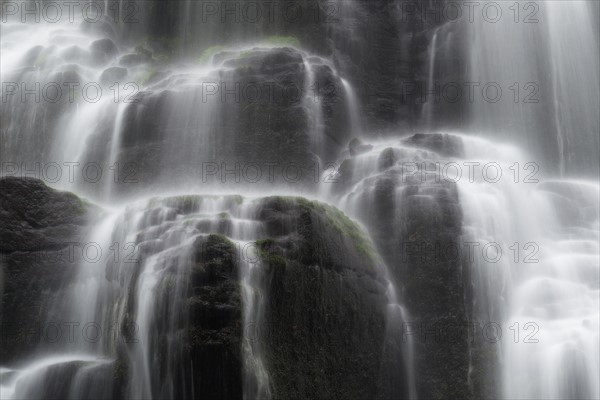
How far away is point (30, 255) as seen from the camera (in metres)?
11.9

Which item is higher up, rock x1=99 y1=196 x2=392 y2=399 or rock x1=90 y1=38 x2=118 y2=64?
rock x1=90 y1=38 x2=118 y2=64

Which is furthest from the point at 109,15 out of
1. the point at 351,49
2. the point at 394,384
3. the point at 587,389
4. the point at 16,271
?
the point at 587,389

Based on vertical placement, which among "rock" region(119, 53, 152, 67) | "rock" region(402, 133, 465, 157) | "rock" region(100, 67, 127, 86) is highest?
"rock" region(119, 53, 152, 67)

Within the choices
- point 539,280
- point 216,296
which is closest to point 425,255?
point 539,280

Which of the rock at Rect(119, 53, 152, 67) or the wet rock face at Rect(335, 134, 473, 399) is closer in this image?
the wet rock face at Rect(335, 134, 473, 399)

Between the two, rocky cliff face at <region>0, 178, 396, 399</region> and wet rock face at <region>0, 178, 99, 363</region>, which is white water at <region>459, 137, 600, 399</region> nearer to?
rocky cliff face at <region>0, 178, 396, 399</region>

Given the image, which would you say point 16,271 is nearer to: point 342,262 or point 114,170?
point 114,170

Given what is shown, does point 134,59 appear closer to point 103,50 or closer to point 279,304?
point 103,50

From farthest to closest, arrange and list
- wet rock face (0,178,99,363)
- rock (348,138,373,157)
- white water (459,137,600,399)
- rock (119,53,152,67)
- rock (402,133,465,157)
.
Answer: rock (119,53,152,67), rock (348,138,373,157), rock (402,133,465,157), wet rock face (0,178,99,363), white water (459,137,600,399)

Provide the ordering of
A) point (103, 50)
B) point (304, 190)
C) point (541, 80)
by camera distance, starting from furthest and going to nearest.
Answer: point (103, 50) → point (541, 80) → point (304, 190)

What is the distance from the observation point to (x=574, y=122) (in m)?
18.5

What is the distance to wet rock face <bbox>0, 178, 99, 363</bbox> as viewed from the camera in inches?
461

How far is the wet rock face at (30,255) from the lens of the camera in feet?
38.4

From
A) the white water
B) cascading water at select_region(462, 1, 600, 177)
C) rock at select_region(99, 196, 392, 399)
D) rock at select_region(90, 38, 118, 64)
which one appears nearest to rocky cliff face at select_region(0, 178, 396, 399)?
rock at select_region(99, 196, 392, 399)
